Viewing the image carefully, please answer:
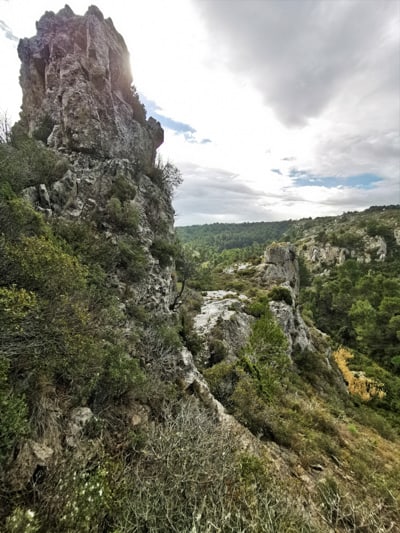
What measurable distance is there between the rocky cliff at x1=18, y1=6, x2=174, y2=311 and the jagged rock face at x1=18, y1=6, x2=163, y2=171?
78mm

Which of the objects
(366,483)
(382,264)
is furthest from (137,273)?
(382,264)

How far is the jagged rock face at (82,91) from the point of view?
59.4 ft

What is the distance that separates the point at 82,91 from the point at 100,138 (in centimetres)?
409

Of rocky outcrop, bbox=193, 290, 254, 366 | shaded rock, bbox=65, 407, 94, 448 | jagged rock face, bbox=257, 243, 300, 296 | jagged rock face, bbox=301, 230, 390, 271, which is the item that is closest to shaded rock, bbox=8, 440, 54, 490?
shaded rock, bbox=65, 407, 94, 448

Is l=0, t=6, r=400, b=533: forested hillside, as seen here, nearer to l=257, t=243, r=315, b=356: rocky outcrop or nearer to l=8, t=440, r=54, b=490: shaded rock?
l=8, t=440, r=54, b=490: shaded rock

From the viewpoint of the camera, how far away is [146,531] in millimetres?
4199

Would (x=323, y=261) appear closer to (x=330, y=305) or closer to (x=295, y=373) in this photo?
(x=330, y=305)

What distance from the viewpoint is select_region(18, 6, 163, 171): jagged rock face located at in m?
18.1

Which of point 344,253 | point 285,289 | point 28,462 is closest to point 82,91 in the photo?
point 28,462

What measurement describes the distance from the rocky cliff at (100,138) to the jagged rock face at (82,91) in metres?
0.08

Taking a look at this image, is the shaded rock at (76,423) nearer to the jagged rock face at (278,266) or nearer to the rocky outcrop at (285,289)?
the rocky outcrop at (285,289)

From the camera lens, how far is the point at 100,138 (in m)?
18.2

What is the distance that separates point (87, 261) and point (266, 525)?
959 centimetres

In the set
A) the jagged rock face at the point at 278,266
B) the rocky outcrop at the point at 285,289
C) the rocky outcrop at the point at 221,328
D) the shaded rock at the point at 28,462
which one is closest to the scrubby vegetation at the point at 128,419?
the shaded rock at the point at 28,462
